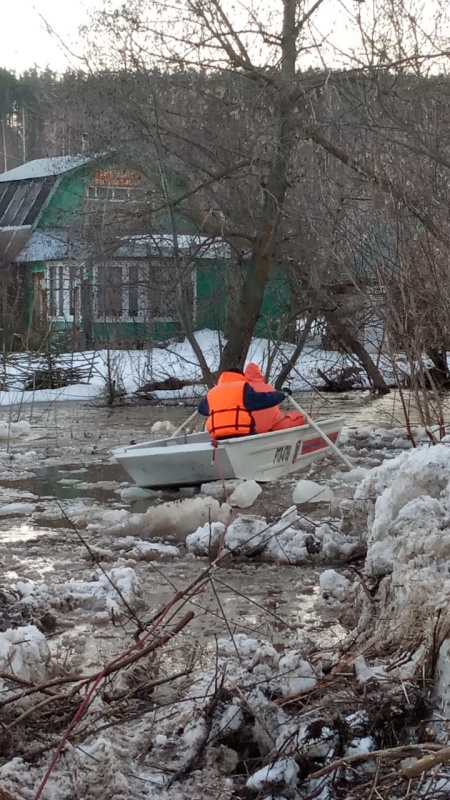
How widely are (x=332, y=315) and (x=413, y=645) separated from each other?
582 inches

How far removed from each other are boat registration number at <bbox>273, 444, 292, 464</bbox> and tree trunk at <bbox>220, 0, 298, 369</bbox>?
22.0ft

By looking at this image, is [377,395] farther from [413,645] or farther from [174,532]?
[413,645]

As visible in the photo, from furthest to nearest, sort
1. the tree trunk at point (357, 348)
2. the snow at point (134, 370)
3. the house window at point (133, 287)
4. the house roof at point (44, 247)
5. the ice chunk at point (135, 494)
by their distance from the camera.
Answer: the house roof at point (44, 247), the house window at point (133, 287), the snow at point (134, 370), the tree trunk at point (357, 348), the ice chunk at point (135, 494)

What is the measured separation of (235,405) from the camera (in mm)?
10234

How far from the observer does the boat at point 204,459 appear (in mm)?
9906

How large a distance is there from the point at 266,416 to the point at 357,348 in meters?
10.1

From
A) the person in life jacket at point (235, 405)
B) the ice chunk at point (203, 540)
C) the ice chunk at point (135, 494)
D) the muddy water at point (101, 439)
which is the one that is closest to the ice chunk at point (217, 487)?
the muddy water at point (101, 439)

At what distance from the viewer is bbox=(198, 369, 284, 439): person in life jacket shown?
10.2 meters

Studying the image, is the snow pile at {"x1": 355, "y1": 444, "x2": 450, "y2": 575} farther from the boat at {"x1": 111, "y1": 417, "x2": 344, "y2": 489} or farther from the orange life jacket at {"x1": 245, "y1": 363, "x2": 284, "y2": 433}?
the orange life jacket at {"x1": 245, "y1": 363, "x2": 284, "y2": 433}

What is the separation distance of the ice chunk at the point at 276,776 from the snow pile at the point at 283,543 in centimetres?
338

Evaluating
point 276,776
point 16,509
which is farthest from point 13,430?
point 276,776

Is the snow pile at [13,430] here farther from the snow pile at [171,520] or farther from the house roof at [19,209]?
the house roof at [19,209]

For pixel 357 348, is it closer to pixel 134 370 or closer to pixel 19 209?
pixel 134 370

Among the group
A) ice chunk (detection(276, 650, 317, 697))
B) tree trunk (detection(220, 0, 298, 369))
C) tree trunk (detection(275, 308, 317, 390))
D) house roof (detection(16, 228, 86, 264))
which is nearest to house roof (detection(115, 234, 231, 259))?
tree trunk (detection(220, 0, 298, 369))
